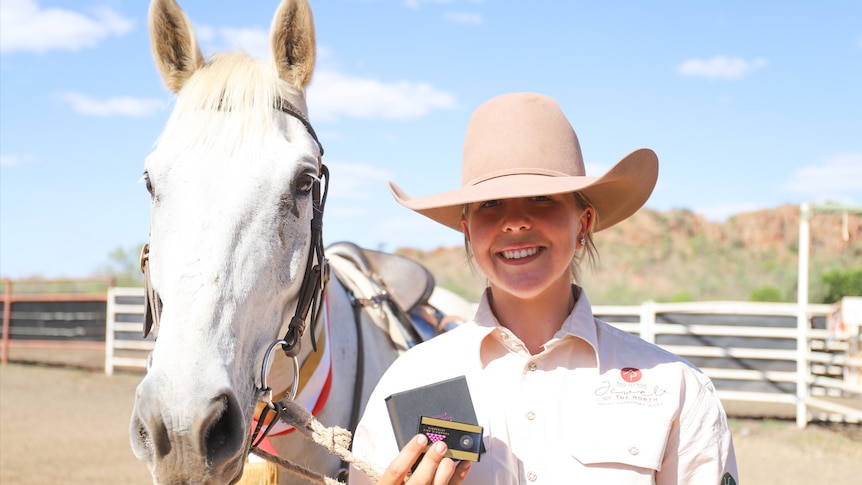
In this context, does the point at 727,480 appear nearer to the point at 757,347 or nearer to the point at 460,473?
the point at 460,473

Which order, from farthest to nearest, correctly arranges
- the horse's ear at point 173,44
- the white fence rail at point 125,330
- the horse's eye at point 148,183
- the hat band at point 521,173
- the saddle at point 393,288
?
the white fence rail at point 125,330
the saddle at point 393,288
the horse's ear at point 173,44
the horse's eye at point 148,183
the hat band at point 521,173

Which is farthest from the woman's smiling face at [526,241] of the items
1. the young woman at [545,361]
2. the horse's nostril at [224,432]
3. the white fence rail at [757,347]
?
the white fence rail at [757,347]

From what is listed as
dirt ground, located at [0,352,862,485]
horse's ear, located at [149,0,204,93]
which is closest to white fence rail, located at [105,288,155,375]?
dirt ground, located at [0,352,862,485]

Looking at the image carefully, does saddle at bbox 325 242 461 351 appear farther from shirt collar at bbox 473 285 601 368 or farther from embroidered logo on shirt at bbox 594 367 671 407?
embroidered logo on shirt at bbox 594 367 671 407

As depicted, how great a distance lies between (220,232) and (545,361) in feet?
2.52

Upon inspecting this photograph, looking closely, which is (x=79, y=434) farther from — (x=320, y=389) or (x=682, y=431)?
(x=682, y=431)

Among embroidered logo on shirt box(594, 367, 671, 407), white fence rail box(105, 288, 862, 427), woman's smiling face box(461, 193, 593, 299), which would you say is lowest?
white fence rail box(105, 288, 862, 427)

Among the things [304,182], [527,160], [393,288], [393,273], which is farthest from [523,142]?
[393,273]

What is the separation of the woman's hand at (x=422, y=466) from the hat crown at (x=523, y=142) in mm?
659

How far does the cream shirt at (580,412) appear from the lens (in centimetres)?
132

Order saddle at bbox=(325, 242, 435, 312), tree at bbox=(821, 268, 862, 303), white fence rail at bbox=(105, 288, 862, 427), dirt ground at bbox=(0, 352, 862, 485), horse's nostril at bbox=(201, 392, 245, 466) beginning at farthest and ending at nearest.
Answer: tree at bbox=(821, 268, 862, 303) < white fence rail at bbox=(105, 288, 862, 427) < dirt ground at bbox=(0, 352, 862, 485) < saddle at bbox=(325, 242, 435, 312) < horse's nostril at bbox=(201, 392, 245, 466)

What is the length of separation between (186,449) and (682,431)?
991mm

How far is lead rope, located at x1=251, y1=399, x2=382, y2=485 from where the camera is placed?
1336 mm

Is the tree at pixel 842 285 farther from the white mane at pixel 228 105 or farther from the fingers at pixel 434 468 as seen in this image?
the fingers at pixel 434 468
